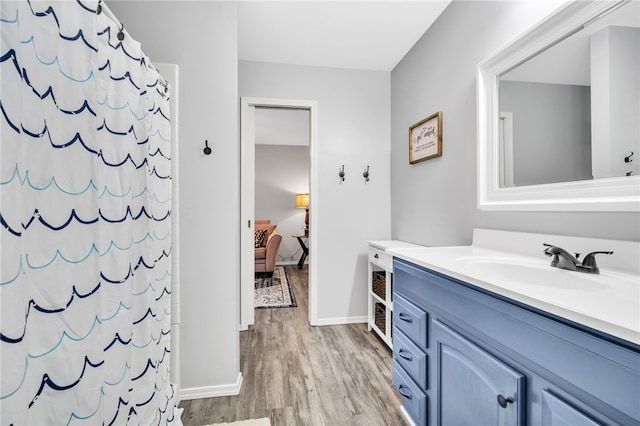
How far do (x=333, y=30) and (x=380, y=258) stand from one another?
1.87m

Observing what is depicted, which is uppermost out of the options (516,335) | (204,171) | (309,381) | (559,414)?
(204,171)

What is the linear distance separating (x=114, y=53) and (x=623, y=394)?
1.56 m

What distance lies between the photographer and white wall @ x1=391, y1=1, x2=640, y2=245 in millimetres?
1289

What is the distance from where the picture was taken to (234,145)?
1.80m

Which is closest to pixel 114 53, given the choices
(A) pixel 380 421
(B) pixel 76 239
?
(B) pixel 76 239

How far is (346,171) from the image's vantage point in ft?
9.50

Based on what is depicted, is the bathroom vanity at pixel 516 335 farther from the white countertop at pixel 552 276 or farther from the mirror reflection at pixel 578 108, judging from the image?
the mirror reflection at pixel 578 108

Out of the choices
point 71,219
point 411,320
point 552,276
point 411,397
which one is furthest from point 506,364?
point 71,219

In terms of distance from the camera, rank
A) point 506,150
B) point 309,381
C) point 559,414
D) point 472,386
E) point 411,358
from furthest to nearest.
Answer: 1. point 309,381
2. point 506,150
3. point 411,358
4. point 472,386
5. point 559,414

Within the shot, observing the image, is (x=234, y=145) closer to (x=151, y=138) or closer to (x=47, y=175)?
(x=151, y=138)

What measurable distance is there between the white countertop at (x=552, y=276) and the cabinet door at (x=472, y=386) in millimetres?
237

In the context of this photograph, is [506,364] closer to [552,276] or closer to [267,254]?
[552,276]

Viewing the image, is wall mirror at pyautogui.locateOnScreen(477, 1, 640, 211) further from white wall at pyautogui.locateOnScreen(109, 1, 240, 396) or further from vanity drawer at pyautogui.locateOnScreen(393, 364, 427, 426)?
white wall at pyautogui.locateOnScreen(109, 1, 240, 396)

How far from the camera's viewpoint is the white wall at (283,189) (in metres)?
6.06
